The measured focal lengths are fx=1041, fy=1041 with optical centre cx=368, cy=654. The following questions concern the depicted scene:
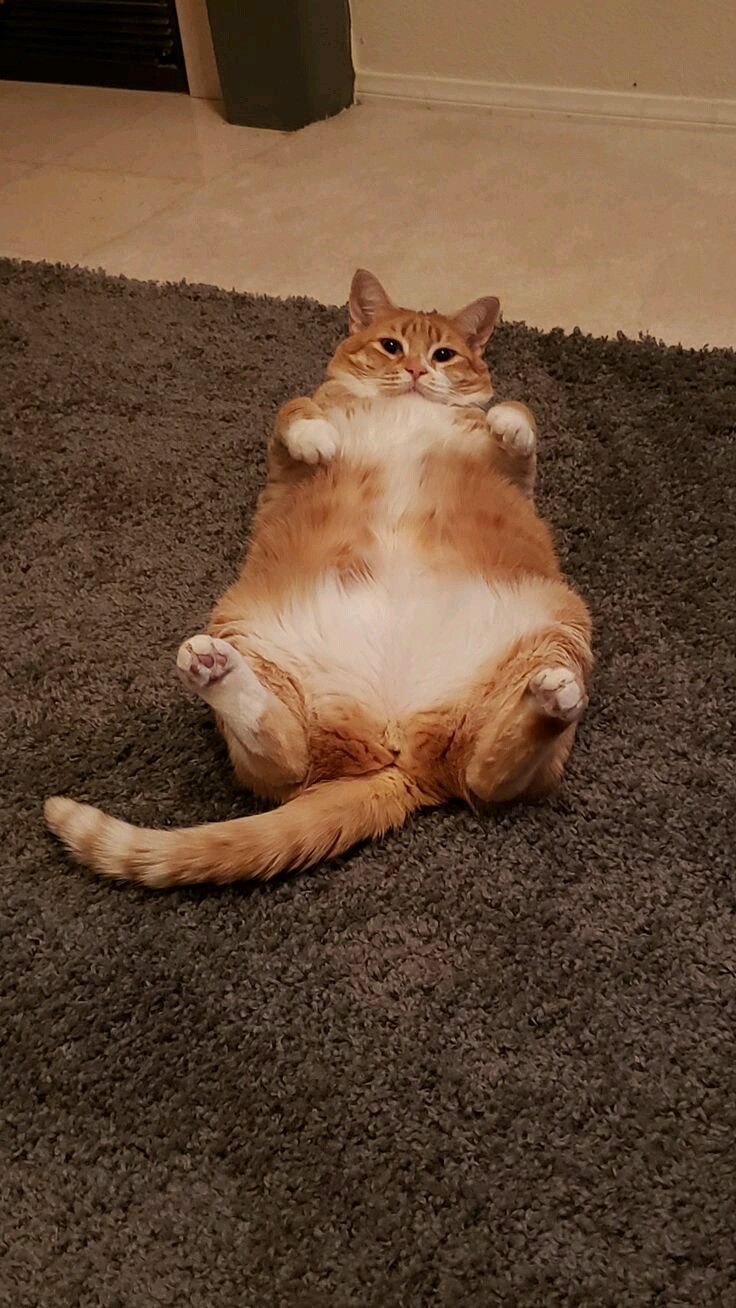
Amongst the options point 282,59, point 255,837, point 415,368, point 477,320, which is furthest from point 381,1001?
point 282,59

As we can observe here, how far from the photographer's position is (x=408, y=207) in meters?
3.17

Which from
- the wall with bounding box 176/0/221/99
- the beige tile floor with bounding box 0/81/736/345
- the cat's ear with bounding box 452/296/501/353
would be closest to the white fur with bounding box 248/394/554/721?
the cat's ear with bounding box 452/296/501/353

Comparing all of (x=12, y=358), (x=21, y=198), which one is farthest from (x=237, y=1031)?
(x=21, y=198)

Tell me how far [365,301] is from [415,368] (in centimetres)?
29

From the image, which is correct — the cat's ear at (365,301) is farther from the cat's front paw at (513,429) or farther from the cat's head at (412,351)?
the cat's front paw at (513,429)

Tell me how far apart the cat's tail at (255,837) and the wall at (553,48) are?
304 centimetres

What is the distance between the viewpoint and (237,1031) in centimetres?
117

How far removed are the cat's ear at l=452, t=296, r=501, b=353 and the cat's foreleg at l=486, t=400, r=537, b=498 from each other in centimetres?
45

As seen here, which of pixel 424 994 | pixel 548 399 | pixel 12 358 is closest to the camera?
pixel 424 994

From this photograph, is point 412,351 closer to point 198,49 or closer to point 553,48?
point 553,48

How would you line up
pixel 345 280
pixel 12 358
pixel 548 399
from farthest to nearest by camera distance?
pixel 345 280
pixel 12 358
pixel 548 399

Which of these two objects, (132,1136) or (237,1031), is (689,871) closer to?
(237,1031)

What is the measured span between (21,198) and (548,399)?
2.09m

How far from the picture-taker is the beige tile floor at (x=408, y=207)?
8.93ft
